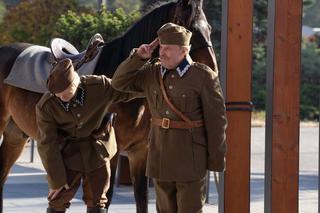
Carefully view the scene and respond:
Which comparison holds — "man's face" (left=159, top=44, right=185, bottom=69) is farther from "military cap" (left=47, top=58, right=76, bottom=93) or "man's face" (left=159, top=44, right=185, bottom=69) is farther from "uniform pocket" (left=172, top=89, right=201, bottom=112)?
"military cap" (left=47, top=58, right=76, bottom=93)

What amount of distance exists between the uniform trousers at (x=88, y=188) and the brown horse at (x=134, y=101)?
0.78m

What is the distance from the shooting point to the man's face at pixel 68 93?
219 inches

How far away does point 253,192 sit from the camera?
11281 mm

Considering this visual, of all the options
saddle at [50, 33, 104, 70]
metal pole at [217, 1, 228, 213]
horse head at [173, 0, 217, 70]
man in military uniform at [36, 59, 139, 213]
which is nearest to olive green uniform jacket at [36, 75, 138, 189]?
man in military uniform at [36, 59, 139, 213]

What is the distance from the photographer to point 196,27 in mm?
6383

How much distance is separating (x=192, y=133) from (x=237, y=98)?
1.09 meters

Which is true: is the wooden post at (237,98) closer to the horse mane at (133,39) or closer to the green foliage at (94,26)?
the horse mane at (133,39)

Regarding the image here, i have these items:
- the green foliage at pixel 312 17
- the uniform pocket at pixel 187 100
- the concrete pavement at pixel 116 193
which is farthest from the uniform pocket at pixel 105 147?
the green foliage at pixel 312 17

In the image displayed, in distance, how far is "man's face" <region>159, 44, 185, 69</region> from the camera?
5266 mm

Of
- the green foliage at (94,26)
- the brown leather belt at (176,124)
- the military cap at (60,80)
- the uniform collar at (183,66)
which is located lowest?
the brown leather belt at (176,124)

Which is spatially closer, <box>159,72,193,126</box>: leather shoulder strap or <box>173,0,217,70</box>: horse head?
<box>159,72,193,126</box>: leather shoulder strap

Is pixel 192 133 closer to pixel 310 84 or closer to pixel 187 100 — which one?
pixel 187 100

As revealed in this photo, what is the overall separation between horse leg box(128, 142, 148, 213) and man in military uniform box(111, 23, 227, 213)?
5.13ft

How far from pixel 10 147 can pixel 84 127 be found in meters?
2.78
